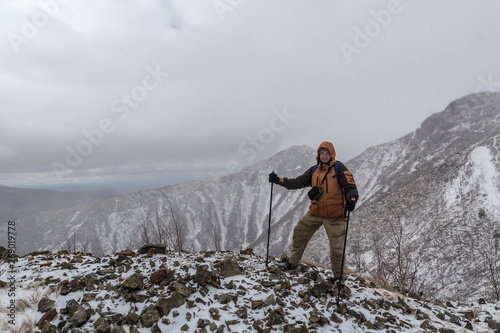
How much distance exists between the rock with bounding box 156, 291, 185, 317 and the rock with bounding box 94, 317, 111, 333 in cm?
80

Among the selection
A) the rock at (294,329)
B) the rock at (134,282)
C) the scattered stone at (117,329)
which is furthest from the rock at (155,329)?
the rock at (294,329)

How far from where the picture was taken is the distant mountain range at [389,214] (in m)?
27.8

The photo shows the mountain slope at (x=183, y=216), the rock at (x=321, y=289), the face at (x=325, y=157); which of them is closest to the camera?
the rock at (x=321, y=289)

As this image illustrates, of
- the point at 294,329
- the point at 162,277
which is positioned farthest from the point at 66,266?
the point at 294,329

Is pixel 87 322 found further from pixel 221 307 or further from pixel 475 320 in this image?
pixel 475 320

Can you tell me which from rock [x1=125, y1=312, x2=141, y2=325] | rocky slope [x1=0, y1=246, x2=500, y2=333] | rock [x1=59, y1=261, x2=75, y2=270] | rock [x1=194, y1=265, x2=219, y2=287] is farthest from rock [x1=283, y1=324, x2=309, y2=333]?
rock [x1=59, y1=261, x2=75, y2=270]

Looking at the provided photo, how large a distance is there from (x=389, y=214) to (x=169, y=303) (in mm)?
58184

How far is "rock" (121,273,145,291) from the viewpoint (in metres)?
4.91

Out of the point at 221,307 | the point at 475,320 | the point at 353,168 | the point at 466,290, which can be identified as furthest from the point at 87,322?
the point at 353,168

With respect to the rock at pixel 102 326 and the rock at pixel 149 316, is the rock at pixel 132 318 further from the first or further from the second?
the rock at pixel 102 326

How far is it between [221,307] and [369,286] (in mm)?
4084

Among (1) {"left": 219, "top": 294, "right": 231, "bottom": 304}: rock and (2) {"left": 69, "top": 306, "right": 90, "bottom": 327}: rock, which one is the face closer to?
(1) {"left": 219, "top": 294, "right": 231, "bottom": 304}: rock

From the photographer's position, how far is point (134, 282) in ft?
16.4

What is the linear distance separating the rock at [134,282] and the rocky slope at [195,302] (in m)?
0.02
